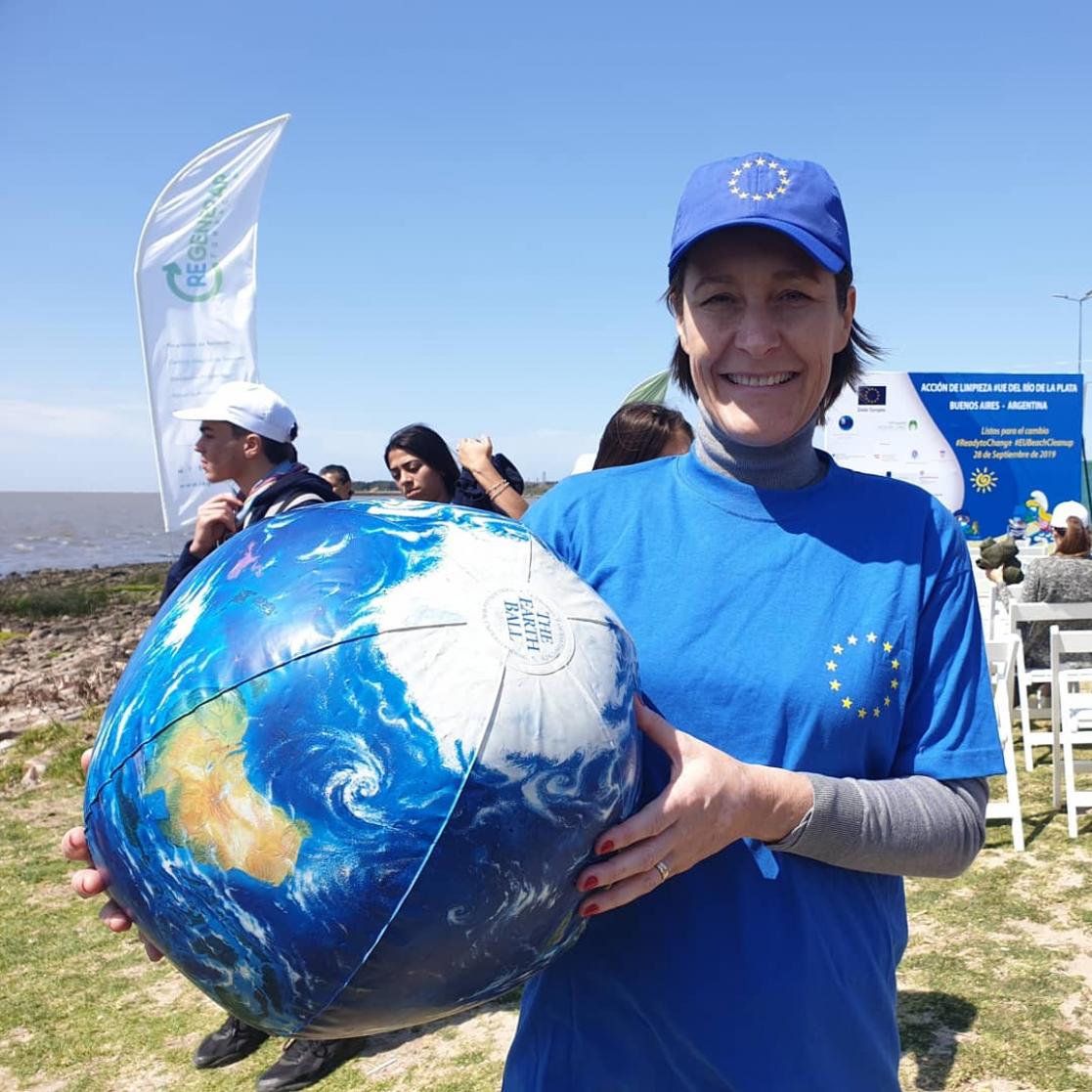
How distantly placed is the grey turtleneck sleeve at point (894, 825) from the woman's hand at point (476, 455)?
3772mm

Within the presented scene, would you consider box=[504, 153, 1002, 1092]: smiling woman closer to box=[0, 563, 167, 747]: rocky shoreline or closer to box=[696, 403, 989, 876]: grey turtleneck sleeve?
box=[696, 403, 989, 876]: grey turtleneck sleeve

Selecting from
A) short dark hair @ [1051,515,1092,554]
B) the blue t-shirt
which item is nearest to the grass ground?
the blue t-shirt

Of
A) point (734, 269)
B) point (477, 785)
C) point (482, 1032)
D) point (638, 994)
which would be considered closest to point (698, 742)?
point (477, 785)

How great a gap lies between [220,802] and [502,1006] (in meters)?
3.65

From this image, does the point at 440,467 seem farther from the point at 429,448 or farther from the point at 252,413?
the point at 252,413

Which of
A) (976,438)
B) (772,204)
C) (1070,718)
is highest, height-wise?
(772,204)

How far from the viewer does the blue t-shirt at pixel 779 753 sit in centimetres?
143

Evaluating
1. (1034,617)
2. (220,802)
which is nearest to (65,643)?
(1034,617)

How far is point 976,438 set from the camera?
38.3 feet

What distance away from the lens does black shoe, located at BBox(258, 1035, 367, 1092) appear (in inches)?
153

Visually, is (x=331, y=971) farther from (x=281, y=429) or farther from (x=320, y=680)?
(x=281, y=429)

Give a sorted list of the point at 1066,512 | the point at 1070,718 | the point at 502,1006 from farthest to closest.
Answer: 1. the point at 1066,512
2. the point at 1070,718
3. the point at 502,1006

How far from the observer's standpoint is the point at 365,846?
1192mm

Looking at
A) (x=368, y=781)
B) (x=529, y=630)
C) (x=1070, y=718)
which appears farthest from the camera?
(x=1070, y=718)
